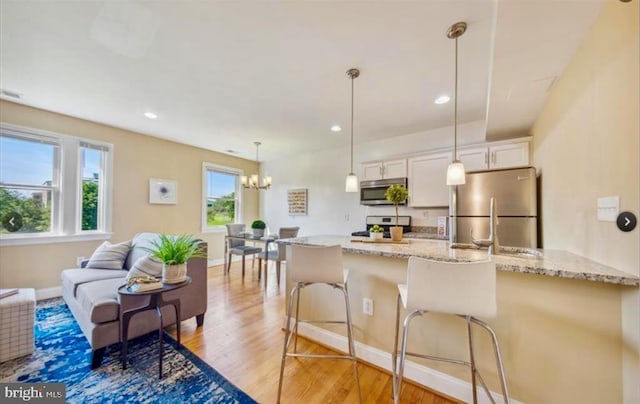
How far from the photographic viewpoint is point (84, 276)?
8.14ft

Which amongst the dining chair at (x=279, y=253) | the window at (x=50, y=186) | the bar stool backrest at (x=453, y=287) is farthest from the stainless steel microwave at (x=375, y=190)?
the window at (x=50, y=186)

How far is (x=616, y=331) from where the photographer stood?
1.14 m

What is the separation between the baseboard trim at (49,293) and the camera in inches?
122

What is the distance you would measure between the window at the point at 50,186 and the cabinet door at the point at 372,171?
4.15 meters

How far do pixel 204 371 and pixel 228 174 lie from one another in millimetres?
4469

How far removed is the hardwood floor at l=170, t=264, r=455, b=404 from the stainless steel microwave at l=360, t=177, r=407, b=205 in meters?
2.15

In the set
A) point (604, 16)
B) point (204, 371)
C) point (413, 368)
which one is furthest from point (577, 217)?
point (204, 371)

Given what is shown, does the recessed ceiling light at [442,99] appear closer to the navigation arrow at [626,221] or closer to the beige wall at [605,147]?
the beige wall at [605,147]

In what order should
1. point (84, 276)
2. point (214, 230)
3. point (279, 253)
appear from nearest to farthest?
point (84, 276), point (279, 253), point (214, 230)

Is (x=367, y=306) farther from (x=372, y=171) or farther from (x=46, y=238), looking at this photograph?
(x=46, y=238)

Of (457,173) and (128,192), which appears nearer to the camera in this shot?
(457,173)

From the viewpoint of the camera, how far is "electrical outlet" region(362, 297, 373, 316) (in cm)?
191

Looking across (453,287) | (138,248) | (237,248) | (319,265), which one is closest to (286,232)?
(237,248)

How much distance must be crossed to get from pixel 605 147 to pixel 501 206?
1.53 m
